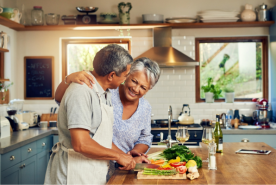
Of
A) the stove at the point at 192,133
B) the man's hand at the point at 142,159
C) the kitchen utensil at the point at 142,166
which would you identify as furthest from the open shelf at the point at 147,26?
the kitchen utensil at the point at 142,166

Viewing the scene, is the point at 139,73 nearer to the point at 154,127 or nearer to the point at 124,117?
the point at 124,117

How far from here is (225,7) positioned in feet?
15.8

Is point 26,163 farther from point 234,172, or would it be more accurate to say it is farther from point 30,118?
point 234,172

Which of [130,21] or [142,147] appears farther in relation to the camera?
[130,21]

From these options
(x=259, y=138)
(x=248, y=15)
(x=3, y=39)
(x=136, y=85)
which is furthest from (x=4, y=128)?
(x=248, y=15)

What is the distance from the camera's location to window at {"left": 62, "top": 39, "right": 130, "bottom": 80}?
498 cm

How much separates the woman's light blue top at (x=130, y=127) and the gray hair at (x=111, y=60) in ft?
1.84

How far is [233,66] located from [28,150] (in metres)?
3.30

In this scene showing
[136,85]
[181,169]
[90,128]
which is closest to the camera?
[90,128]

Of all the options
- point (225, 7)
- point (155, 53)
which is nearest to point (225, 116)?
point (155, 53)

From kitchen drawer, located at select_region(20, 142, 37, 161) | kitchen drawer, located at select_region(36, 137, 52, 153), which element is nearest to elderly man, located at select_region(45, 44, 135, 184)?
kitchen drawer, located at select_region(20, 142, 37, 161)

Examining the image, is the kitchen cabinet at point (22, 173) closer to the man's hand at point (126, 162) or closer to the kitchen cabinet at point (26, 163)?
the kitchen cabinet at point (26, 163)

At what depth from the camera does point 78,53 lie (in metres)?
5.04

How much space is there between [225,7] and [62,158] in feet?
12.8
